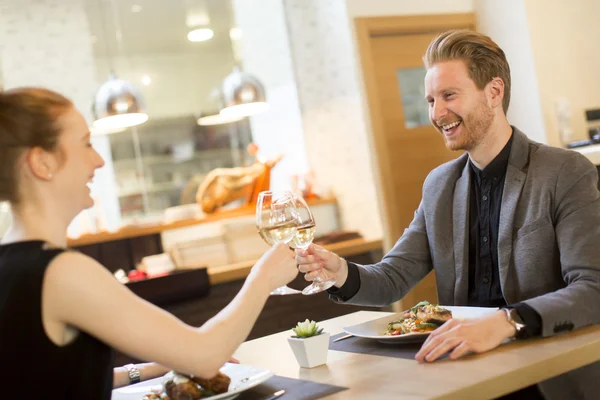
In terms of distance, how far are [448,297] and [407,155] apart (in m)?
2.93

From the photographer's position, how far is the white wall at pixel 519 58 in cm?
499

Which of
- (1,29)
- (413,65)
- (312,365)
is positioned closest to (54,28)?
(1,29)

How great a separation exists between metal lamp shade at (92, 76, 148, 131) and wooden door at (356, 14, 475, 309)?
4.75 feet

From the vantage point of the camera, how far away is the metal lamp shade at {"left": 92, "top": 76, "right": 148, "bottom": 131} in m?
4.78

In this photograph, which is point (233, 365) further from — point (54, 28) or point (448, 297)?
point (54, 28)

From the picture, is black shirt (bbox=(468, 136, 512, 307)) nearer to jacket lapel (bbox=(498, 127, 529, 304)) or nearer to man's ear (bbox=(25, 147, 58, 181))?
jacket lapel (bbox=(498, 127, 529, 304))

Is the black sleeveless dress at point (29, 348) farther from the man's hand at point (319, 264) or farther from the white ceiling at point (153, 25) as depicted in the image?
the white ceiling at point (153, 25)

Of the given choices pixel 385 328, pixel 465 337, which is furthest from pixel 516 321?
pixel 385 328

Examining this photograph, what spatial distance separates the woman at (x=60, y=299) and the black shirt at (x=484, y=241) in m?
0.81

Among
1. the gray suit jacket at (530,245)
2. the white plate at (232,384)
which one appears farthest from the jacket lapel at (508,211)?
the white plate at (232,384)

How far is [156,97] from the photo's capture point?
6406 millimetres

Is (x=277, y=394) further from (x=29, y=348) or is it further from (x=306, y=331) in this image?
(x=29, y=348)

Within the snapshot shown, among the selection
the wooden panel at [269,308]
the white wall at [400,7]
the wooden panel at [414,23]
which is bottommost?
the wooden panel at [269,308]

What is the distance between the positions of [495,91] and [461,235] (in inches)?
16.5
